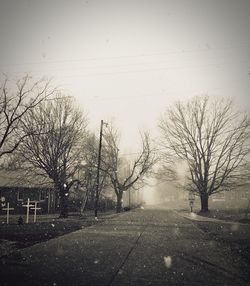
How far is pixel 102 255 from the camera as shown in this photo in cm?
850

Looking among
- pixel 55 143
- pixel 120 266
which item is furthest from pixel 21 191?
pixel 120 266

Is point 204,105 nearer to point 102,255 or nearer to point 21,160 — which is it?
point 21,160

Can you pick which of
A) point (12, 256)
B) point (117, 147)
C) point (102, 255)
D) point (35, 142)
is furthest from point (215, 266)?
point (117, 147)

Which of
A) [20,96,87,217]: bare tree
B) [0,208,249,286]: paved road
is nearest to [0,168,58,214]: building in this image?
[20,96,87,217]: bare tree

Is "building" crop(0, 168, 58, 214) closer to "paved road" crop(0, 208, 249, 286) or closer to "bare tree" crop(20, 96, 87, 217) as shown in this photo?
"bare tree" crop(20, 96, 87, 217)

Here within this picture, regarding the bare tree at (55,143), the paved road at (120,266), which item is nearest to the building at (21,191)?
the bare tree at (55,143)

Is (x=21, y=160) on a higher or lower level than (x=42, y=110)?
lower

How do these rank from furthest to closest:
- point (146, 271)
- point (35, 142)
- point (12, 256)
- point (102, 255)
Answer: point (35, 142) → point (102, 255) → point (12, 256) → point (146, 271)

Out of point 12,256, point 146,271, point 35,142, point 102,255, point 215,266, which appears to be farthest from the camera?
point 35,142

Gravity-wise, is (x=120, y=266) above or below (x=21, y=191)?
below

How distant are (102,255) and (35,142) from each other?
20840mm

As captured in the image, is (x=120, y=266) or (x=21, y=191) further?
(x=21, y=191)

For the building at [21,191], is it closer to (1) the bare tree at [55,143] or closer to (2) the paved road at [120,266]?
(1) the bare tree at [55,143]

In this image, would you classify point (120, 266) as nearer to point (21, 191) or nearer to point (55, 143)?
point (55, 143)
